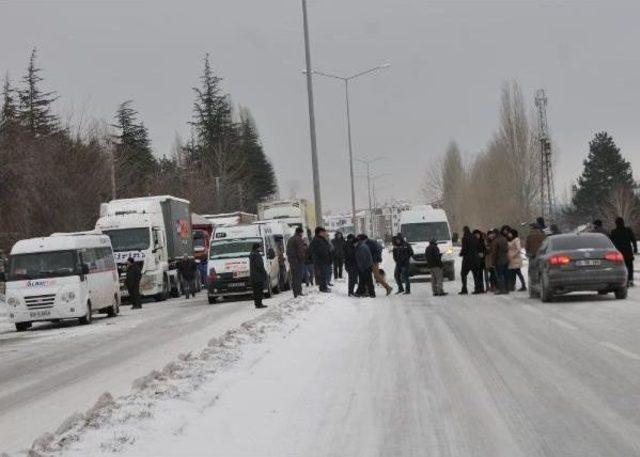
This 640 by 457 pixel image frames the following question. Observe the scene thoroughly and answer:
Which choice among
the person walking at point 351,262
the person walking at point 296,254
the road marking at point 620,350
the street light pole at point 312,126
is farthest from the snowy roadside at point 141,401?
the street light pole at point 312,126

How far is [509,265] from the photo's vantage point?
2761cm

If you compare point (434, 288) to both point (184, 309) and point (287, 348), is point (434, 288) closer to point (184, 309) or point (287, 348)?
point (184, 309)

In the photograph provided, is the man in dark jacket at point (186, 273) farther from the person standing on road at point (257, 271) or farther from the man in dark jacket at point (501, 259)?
the man in dark jacket at point (501, 259)

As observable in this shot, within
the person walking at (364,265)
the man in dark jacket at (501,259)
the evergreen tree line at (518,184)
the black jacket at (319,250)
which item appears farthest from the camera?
the evergreen tree line at (518,184)

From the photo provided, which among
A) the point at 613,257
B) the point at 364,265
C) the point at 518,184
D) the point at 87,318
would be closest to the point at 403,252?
the point at 364,265

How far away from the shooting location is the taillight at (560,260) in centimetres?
2245

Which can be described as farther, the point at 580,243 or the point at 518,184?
the point at 518,184

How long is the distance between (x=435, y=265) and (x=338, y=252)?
11.7 m

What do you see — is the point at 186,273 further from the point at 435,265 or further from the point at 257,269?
the point at 435,265

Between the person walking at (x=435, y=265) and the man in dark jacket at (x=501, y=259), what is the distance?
1689mm

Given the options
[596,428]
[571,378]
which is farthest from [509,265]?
[596,428]

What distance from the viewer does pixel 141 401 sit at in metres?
9.48

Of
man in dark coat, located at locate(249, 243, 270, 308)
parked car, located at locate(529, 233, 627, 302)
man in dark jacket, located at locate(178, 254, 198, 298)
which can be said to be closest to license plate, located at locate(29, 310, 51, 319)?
man in dark coat, located at locate(249, 243, 270, 308)

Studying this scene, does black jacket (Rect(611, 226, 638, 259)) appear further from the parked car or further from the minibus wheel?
the minibus wheel
